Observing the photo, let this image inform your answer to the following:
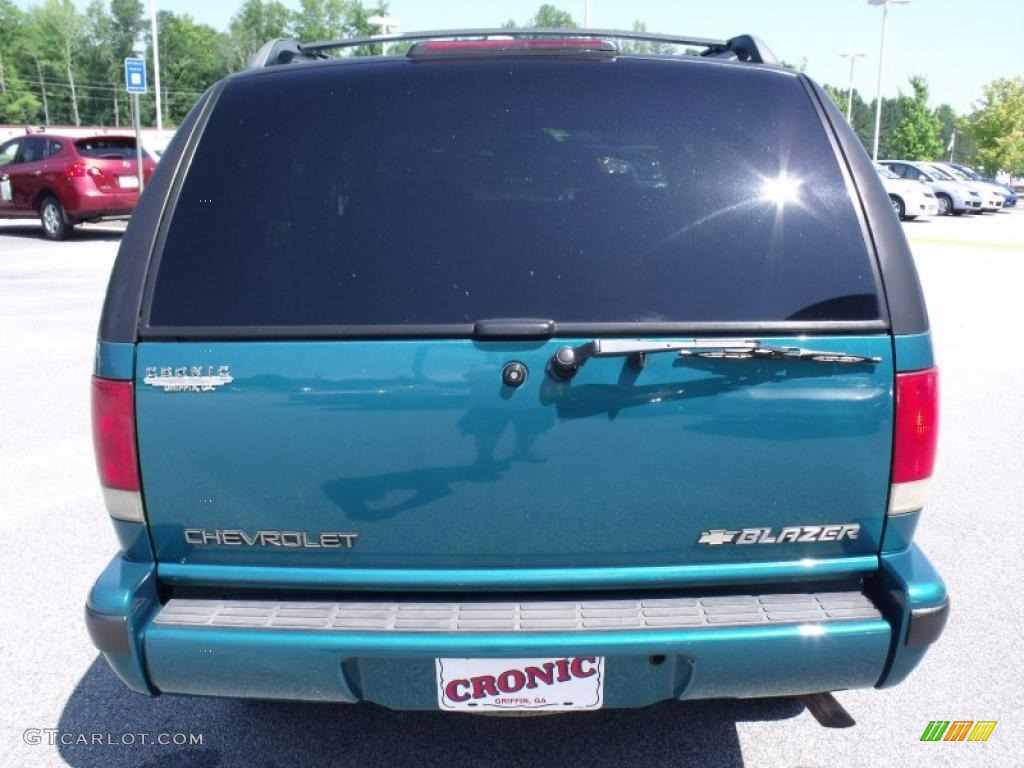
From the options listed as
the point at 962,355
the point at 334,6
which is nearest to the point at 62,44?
the point at 334,6

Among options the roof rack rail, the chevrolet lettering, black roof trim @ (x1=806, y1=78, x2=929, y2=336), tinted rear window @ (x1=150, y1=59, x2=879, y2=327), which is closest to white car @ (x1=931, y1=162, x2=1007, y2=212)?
the roof rack rail

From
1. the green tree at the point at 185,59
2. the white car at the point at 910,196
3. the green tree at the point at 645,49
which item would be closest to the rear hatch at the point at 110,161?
the green tree at the point at 645,49

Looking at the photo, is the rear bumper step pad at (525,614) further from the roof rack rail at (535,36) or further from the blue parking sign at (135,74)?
the blue parking sign at (135,74)

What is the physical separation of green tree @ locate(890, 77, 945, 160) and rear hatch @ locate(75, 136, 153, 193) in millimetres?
50877

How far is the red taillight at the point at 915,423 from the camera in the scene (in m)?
2.28

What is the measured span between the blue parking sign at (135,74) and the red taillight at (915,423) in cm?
1693

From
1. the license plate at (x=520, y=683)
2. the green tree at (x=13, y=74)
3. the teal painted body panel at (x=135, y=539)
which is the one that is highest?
the green tree at (x=13, y=74)

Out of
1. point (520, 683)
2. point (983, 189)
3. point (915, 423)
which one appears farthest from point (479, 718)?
point (983, 189)

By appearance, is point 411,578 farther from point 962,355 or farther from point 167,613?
point 962,355

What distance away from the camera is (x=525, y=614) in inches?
91.2

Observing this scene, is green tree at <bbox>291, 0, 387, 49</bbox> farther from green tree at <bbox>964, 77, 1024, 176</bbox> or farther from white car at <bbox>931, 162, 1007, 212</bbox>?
white car at <bbox>931, 162, 1007, 212</bbox>

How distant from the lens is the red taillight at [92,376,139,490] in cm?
229

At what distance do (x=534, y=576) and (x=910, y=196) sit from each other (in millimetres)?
25983

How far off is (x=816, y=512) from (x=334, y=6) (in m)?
109
